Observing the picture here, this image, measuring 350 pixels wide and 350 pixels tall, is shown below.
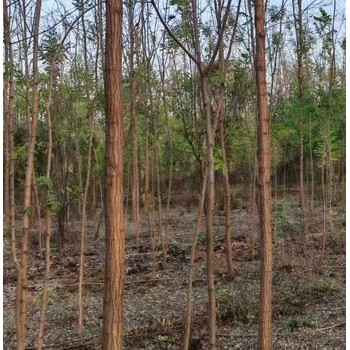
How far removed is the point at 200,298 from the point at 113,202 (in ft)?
11.1

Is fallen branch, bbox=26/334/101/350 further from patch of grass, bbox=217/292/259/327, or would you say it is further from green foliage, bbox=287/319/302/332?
green foliage, bbox=287/319/302/332

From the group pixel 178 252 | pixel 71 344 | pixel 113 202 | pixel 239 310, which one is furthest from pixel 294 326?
pixel 178 252

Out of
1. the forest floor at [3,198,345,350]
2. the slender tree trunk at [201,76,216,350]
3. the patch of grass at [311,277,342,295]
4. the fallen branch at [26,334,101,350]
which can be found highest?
the slender tree trunk at [201,76,216,350]

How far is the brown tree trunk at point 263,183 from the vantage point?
298cm

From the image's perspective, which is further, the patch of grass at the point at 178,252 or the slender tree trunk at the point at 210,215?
the patch of grass at the point at 178,252

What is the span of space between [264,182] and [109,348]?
54.1 inches

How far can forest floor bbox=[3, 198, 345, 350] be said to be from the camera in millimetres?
4129

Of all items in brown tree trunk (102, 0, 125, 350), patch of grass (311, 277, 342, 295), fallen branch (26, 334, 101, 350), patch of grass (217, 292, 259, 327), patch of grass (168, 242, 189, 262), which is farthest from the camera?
patch of grass (168, 242, 189, 262)

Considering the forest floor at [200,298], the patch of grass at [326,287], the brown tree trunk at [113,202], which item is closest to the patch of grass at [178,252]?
the forest floor at [200,298]

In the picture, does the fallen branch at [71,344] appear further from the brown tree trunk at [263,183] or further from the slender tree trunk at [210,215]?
the brown tree trunk at [263,183]

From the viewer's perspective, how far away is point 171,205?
1612 cm

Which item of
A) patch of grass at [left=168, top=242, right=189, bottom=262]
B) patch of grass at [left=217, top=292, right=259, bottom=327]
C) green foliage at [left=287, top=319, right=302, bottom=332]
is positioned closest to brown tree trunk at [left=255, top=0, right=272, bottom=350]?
green foliage at [left=287, top=319, right=302, bottom=332]

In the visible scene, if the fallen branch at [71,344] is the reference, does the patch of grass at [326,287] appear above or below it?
above

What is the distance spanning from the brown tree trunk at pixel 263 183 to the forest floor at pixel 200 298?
1013 mm
